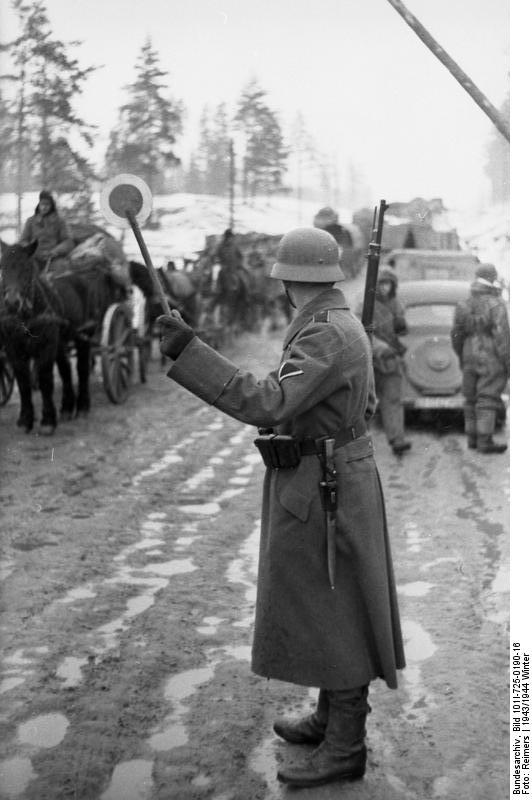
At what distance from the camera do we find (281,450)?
3.00 m

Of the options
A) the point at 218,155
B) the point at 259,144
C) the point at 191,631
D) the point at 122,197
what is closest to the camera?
the point at 122,197

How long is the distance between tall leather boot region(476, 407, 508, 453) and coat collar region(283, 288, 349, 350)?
3829 millimetres

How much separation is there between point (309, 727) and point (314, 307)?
1.39 metres

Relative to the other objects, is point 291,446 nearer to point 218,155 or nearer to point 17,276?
point 218,155

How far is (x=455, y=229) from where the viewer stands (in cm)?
548

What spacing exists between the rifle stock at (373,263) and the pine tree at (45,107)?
1.51m

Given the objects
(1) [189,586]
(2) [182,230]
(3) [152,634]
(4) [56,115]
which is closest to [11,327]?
(2) [182,230]

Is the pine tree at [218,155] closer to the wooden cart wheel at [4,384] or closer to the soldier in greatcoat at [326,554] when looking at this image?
the soldier in greatcoat at [326,554]

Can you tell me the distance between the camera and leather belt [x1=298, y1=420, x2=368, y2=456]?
298 centimetres

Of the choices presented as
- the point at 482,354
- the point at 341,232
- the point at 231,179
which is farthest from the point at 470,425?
the point at 231,179

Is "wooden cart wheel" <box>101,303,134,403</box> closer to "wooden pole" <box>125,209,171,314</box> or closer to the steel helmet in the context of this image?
"wooden pole" <box>125,209,171,314</box>
